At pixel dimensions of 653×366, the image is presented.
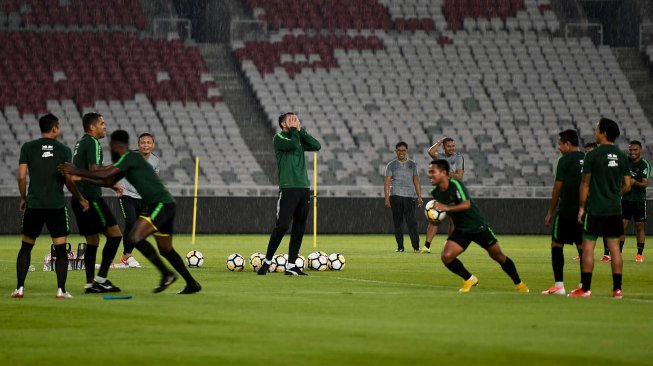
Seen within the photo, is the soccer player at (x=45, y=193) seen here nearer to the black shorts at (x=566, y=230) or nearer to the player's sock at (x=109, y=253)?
the player's sock at (x=109, y=253)

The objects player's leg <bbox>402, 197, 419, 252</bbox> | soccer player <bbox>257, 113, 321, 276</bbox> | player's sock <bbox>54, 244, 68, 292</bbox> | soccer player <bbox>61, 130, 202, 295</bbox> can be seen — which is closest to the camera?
player's sock <bbox>54, 244, 68, 292</bbox>

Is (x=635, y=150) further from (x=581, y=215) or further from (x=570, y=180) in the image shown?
(x=581, y=215)

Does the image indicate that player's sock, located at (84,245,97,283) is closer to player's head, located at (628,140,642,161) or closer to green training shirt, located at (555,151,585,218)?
green training shirt, located at (555,151,585,218)

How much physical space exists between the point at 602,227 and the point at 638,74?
115 ft

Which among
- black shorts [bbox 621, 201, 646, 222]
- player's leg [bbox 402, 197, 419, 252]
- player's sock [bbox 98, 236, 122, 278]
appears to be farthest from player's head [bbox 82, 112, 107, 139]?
player's leg [bbox 402, 197, 419, 252]

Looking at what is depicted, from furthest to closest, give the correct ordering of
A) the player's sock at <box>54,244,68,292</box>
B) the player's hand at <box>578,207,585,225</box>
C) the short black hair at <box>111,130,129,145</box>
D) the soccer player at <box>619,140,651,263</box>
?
the soccer player at <box>619,140,651,263</box>
the short black hair at <box>111,130,129,145</box>
the player's hand at <box>578,207,585,225</box>
the player's sock at <box>54,244,68,292</box>

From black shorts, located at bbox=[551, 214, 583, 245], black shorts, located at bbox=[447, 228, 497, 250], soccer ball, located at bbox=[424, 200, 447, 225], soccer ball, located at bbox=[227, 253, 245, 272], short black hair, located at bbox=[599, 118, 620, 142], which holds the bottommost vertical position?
soccer ball, located at bbox=[227, 253, 245, 272]

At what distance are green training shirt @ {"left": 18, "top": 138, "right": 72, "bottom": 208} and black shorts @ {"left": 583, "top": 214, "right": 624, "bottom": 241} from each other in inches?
226

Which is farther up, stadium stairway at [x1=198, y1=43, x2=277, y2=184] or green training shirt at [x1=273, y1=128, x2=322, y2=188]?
stadium stairway at [x1=198, y1=43, x2=277, y2=184]

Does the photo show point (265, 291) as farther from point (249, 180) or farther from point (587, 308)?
point (249, 180)

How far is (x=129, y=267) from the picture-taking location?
1986cm

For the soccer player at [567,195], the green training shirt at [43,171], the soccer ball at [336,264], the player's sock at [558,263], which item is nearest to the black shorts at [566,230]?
the soccer player at [567,195]

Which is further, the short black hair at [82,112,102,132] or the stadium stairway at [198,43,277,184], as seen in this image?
the stadium stairway at [198,43,277,184]

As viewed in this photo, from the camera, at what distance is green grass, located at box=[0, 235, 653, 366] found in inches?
360
